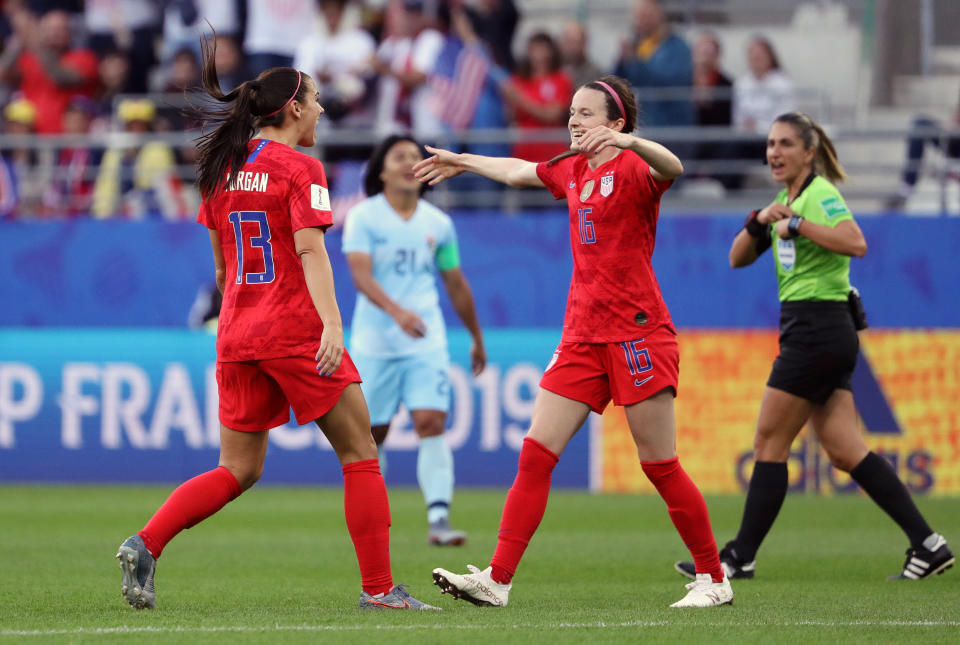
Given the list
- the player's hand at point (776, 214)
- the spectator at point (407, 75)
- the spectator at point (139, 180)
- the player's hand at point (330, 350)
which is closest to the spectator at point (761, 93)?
the spectator at point (407, 75)

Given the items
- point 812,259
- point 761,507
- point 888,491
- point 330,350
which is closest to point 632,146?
point 330,350

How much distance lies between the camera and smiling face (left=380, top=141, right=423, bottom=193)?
919 centimetres

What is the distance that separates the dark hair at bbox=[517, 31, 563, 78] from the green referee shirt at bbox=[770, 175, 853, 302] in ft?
27.7

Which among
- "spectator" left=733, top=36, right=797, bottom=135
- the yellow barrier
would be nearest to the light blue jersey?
the yellow barrier

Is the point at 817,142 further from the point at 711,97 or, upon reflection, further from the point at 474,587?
the point at 711,97

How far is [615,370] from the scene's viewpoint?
598cm

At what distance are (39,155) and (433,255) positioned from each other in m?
8.73

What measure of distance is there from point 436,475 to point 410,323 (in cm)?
108

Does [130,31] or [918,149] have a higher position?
[130,31]

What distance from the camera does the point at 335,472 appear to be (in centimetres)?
1395

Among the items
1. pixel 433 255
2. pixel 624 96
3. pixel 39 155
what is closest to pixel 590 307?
pixel 624 96

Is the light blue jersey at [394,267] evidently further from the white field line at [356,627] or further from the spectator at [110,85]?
the spectator at [110,85]

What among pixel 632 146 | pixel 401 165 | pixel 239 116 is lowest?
pixel 401 165

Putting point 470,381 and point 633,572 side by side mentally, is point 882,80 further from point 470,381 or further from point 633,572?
point 633,572
